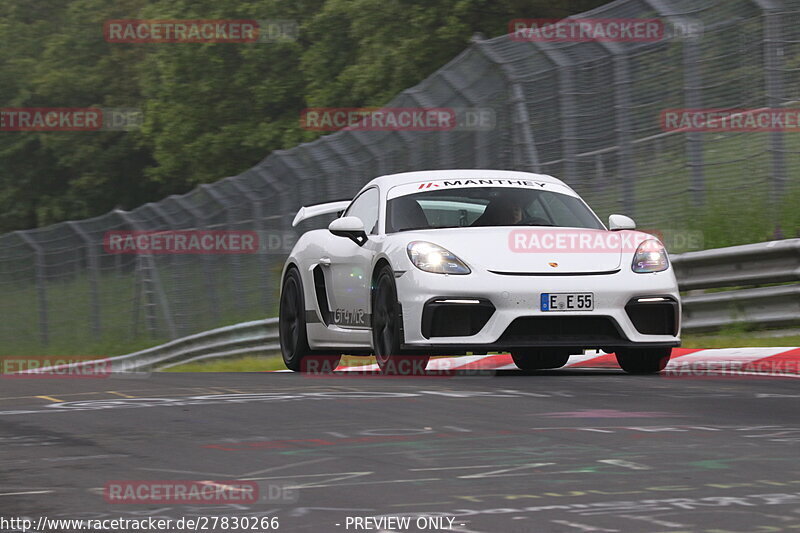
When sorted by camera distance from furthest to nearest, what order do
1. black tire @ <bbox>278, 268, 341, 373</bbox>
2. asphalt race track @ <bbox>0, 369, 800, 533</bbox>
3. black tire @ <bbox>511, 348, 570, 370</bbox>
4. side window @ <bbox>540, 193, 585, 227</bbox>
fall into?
black tire @ <bbox>278, 268, 341, 373</bbox>, black tire @ <bbox>511, 348, 570, 370</bbox>, side window @ <bbox>540, 193, 585, 227</bbox>, asphalt race track @ <bbox>0, 369, 800, 533</bbox>

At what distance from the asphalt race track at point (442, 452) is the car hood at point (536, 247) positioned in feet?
2.63

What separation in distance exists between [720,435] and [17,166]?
62.6 m

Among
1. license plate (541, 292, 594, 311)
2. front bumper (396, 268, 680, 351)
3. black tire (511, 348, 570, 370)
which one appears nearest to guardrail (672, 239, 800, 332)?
black tire (511, 348, 570, 370)

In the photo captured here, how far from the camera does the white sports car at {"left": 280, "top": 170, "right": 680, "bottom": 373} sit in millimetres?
9445

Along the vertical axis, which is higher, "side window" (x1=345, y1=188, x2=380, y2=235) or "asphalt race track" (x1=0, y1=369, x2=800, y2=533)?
"side window" (x1=345, y1=188, x2=380, y2=235)

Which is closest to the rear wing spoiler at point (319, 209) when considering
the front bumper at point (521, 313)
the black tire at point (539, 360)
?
the black tire at point (539, 360)

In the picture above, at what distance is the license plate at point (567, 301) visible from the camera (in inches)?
370

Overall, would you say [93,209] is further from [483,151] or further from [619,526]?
[619,526]

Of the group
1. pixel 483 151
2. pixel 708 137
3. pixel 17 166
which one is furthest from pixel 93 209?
pixel 708 137

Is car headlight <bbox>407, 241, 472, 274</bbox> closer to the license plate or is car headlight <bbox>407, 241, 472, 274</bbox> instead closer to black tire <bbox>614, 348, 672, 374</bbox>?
the license plate

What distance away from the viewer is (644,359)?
33.3 ft

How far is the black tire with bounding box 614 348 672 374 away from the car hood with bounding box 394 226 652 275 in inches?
26.6

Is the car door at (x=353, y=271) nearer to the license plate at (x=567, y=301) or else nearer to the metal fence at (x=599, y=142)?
the license plate at (x=567, y=301)

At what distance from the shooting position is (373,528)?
4.28 m
